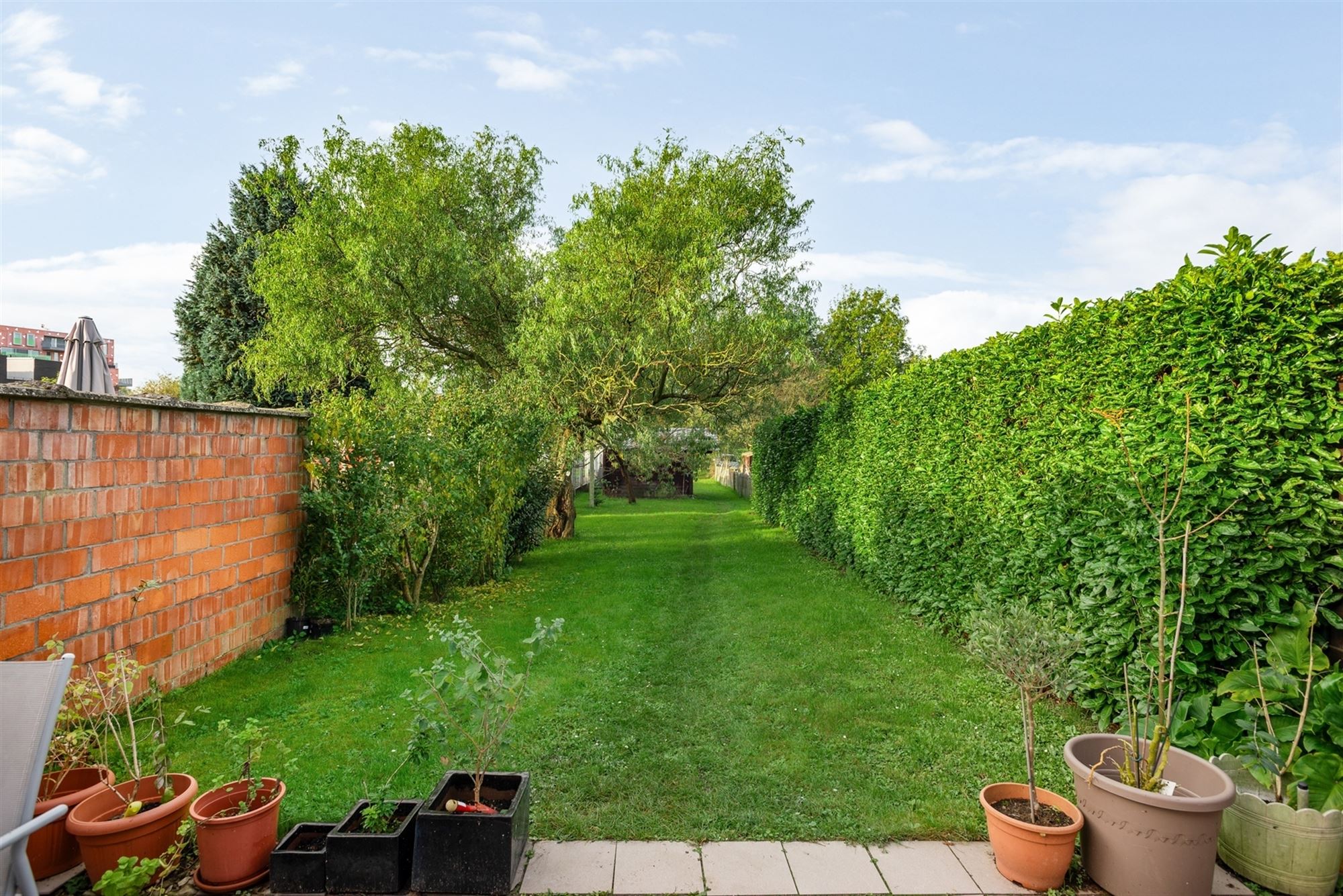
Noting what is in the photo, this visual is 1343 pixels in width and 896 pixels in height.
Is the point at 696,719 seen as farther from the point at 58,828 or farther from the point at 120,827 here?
the point at 58,828

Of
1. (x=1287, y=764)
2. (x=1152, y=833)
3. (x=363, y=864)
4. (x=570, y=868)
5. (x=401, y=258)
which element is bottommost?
(x=570, y=868)

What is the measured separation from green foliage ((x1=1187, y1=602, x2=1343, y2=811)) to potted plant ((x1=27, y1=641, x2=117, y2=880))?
4620 millimetres

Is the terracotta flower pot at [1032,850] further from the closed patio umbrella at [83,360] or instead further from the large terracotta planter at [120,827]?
the closed patio umbrella at [83,360]

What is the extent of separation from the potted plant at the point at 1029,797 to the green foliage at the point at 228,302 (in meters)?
19.4

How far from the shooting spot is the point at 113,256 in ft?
29.1

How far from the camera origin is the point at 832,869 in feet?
9.05

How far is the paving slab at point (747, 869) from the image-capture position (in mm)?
2605

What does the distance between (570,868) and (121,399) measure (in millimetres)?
3941

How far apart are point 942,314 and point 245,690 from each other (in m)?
14.5

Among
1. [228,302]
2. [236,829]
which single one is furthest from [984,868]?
[228,302]

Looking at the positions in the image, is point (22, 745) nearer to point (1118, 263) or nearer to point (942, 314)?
point (1118, 263)

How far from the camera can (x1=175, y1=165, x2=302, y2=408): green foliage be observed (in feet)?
61.0

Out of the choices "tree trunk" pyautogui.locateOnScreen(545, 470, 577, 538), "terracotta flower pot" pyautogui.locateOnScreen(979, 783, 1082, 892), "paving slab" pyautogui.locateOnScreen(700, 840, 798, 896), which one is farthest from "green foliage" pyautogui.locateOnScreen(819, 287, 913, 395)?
"paving slab" pyautogui.locateOnScreen(700, 840, 798, 896)

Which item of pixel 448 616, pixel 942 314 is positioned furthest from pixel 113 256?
pixel 942 314
